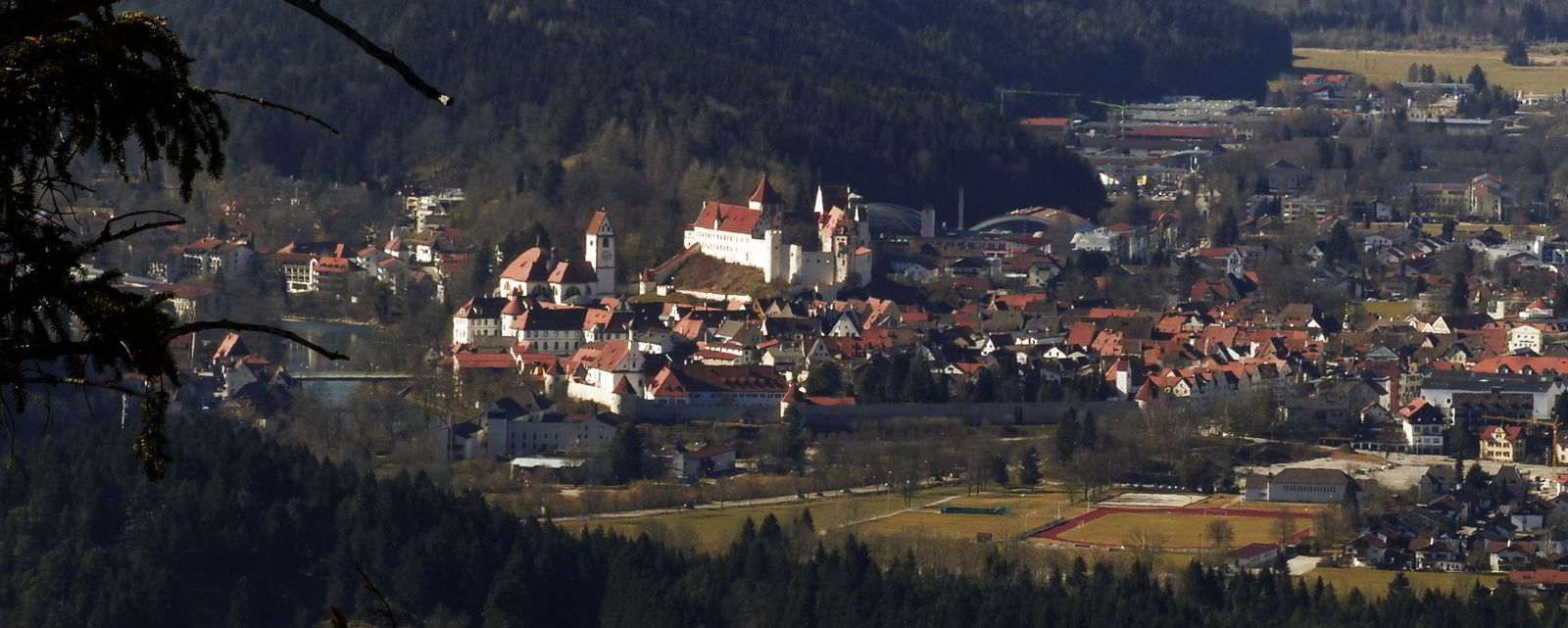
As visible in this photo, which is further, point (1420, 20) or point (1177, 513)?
point (1420, 20)

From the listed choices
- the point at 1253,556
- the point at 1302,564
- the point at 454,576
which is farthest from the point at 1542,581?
the point at 454,576

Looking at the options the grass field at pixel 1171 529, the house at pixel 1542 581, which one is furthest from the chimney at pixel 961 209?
the house at pixel 1542 581

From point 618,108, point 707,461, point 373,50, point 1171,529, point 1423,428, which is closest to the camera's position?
point 373,50

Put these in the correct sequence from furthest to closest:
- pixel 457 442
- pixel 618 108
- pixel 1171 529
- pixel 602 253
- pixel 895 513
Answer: pixel 618 108
pixel 602 253
pixel 457 442
pixel 895 513
pixel 1171 529

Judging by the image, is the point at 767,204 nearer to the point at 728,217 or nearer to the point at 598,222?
the point at 728,217

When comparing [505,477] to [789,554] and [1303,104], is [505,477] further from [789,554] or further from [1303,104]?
[1303,104]

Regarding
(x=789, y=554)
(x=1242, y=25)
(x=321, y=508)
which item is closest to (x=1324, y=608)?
(x=789, y=554)

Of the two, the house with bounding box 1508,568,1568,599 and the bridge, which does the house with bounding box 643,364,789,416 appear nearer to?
the bridge
